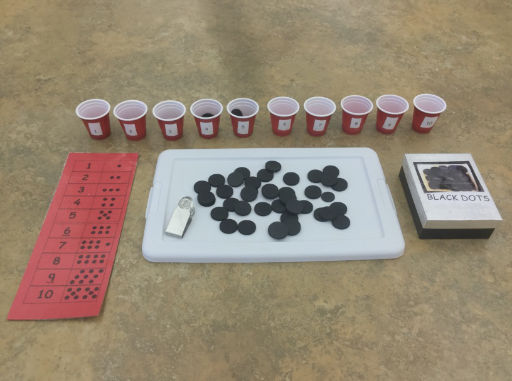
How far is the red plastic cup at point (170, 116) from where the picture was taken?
1135mm

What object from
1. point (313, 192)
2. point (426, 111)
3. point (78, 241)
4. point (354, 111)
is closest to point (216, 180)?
point (313, 192)

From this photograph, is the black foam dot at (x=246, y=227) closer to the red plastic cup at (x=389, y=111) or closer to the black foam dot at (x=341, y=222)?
the black foam dot at (x=341, y=222)

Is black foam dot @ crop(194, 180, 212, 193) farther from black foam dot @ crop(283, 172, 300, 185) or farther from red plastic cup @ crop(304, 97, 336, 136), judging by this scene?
red plastic cup @ crop(304, 97, 336, 136)

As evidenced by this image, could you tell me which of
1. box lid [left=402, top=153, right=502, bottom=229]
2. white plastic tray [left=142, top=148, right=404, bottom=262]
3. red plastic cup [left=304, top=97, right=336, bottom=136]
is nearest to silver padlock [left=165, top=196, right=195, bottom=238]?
white plastic tray [left=142, top=148, right=404, bottom=262]

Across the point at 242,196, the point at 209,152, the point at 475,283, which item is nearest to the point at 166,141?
the point at 209,152

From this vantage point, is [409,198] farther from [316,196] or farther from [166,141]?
[166,141]

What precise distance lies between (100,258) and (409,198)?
754 millimetres

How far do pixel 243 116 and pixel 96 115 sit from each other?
1.43 ft

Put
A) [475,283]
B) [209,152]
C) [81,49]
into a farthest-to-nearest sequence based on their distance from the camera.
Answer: [81,49], [209,152], [475,283]

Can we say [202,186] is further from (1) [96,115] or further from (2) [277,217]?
(1) [96,115]

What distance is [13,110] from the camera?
4.13 feet

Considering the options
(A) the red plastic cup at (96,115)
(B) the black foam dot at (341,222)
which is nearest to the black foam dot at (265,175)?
(B) the black foam dot at (341,222)

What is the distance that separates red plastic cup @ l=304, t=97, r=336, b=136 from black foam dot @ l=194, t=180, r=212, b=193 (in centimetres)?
37

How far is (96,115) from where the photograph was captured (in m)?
1.18
